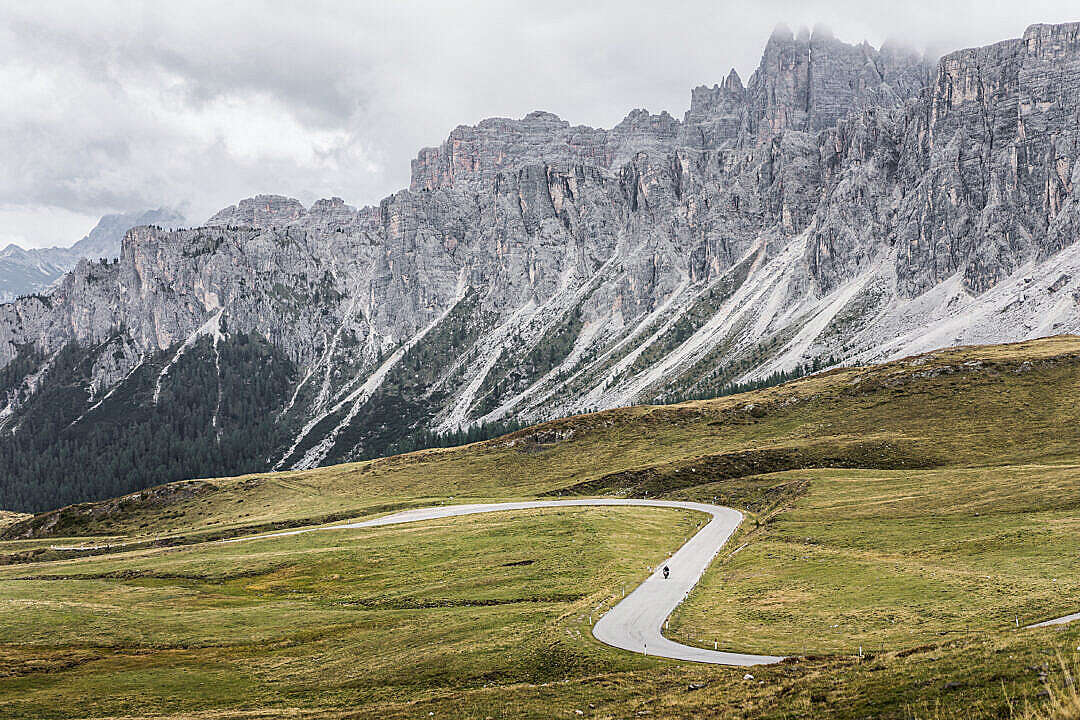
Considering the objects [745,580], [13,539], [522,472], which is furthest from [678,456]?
[13,539]

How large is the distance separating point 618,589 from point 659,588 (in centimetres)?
329

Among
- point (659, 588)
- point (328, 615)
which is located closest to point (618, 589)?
point (659, 588)

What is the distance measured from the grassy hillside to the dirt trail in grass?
1.56 meters

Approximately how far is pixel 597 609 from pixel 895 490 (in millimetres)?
53916

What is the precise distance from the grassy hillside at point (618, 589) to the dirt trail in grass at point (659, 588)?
1.56m

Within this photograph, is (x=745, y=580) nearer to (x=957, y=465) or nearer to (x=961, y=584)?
(x=961, y=584)

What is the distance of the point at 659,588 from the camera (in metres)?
56.8

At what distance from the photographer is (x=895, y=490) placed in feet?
285

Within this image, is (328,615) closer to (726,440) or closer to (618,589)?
(618,589)

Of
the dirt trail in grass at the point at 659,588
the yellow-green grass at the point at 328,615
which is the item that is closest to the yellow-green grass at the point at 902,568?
the dirt trail in grass at the point at 659,588

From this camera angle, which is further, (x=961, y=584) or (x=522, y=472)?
(x=522, y=472)

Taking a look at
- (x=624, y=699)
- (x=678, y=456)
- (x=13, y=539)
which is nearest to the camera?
(x=624, y=699)

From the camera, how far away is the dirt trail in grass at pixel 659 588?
3859cm

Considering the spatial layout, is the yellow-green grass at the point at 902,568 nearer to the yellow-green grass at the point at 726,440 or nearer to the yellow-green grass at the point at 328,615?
the yellow-green grass at the point at 328,615
